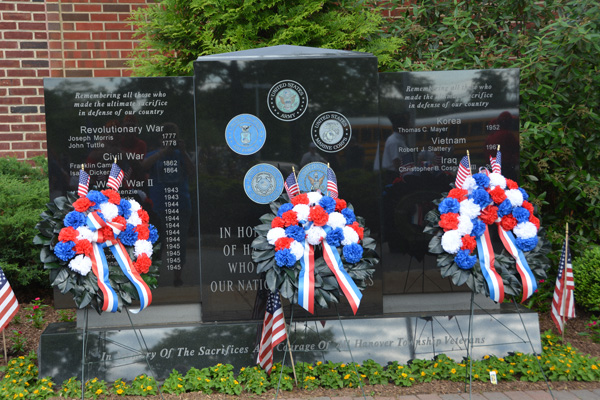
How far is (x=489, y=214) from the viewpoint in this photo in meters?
4.16

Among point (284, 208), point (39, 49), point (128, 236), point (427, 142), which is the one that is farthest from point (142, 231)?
point (39, 49)

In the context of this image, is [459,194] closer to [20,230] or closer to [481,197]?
[481,197]

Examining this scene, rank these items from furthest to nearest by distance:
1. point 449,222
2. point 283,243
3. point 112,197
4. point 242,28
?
point 242,28 < point 449,222 < point 112,197 < point 283,243

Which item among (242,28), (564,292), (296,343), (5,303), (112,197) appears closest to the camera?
(112,197)

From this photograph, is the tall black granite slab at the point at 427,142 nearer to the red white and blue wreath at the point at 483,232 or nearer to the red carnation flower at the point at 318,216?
the red white and blue wreath at the point at 483,232

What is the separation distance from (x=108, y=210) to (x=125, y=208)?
0.18m

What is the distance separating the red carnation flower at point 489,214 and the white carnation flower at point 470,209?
0.18 ft

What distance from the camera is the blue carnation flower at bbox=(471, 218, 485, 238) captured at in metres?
4.11

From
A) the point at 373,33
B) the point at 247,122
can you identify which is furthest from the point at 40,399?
the point at 373,33

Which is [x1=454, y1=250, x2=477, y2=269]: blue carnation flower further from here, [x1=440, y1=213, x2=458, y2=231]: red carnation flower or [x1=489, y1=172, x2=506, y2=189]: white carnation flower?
[x1=489, y1=172, x2=506, y2=189]: white carnation flower

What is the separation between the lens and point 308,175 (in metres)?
4.89

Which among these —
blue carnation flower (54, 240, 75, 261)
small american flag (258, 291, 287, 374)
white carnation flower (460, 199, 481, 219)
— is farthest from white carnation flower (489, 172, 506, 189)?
blue carnation flower (54, 240, 75, 261)

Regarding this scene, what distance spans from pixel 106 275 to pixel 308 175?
186cm

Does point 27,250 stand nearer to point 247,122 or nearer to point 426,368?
point 247,122
